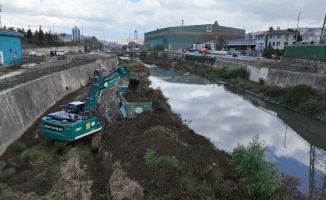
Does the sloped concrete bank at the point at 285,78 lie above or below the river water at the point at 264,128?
above

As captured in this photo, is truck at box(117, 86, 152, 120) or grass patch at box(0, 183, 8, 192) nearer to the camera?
grass patch at box(0, 183, 8, 192)

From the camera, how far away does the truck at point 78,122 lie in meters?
13.1

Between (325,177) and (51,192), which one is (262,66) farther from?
(51,192)

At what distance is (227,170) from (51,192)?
22.0 ft

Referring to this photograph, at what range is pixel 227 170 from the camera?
37.7 ft

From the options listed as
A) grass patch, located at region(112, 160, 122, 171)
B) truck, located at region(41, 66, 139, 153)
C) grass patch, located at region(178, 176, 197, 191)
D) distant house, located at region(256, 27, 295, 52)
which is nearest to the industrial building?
distant house, located at region(256, 27, 295, 52)

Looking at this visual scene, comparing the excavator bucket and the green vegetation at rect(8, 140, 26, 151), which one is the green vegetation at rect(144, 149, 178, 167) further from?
the excavator bucket

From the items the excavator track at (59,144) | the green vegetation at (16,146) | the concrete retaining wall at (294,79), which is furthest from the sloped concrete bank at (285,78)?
the green vegetation at (16,146)

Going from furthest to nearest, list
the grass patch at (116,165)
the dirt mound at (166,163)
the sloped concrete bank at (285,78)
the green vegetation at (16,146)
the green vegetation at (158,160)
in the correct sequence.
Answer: the sloped concrete bank at (285,78), the green vegetation at (16,146), the grass patch at (116,165), the green vegetation at (158,160), the dirt mound at (166,163)

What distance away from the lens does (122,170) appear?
11156mm

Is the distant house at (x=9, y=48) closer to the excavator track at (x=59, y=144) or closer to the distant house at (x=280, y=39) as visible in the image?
the excavator track at (x=59, y=144)

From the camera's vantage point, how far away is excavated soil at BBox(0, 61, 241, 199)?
9.85 meters

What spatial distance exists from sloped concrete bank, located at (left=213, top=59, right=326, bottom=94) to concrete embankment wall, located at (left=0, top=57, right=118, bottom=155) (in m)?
24.7

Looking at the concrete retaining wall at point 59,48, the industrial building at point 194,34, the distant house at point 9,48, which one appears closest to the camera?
the distant house at point 9,48
